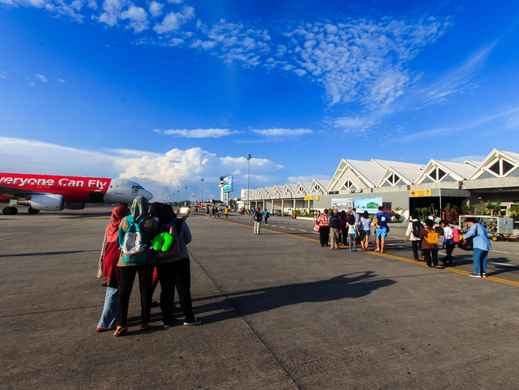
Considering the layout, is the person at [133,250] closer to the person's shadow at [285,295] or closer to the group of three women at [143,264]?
the group of three women at [143,264]

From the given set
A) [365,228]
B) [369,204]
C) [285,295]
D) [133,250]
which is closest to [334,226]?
[365,228]

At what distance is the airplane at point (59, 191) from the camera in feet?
92.6

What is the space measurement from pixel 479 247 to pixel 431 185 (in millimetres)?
30165

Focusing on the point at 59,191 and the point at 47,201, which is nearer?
the point at 47,201

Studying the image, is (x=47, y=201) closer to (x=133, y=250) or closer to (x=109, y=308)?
(x=109, y=308)

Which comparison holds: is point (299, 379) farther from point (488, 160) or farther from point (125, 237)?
point (488, 160)

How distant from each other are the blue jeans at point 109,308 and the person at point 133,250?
0.14 metres

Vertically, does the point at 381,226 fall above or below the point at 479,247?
above

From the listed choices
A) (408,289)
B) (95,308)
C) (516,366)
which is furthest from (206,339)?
(408,289)

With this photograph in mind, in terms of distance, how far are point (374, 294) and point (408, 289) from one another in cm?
87

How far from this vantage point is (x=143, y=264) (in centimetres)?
356

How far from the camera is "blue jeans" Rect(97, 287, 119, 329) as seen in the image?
3658mm

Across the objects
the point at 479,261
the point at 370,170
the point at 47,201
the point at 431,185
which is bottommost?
the point at 479,261

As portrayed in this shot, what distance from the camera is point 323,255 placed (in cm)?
977
